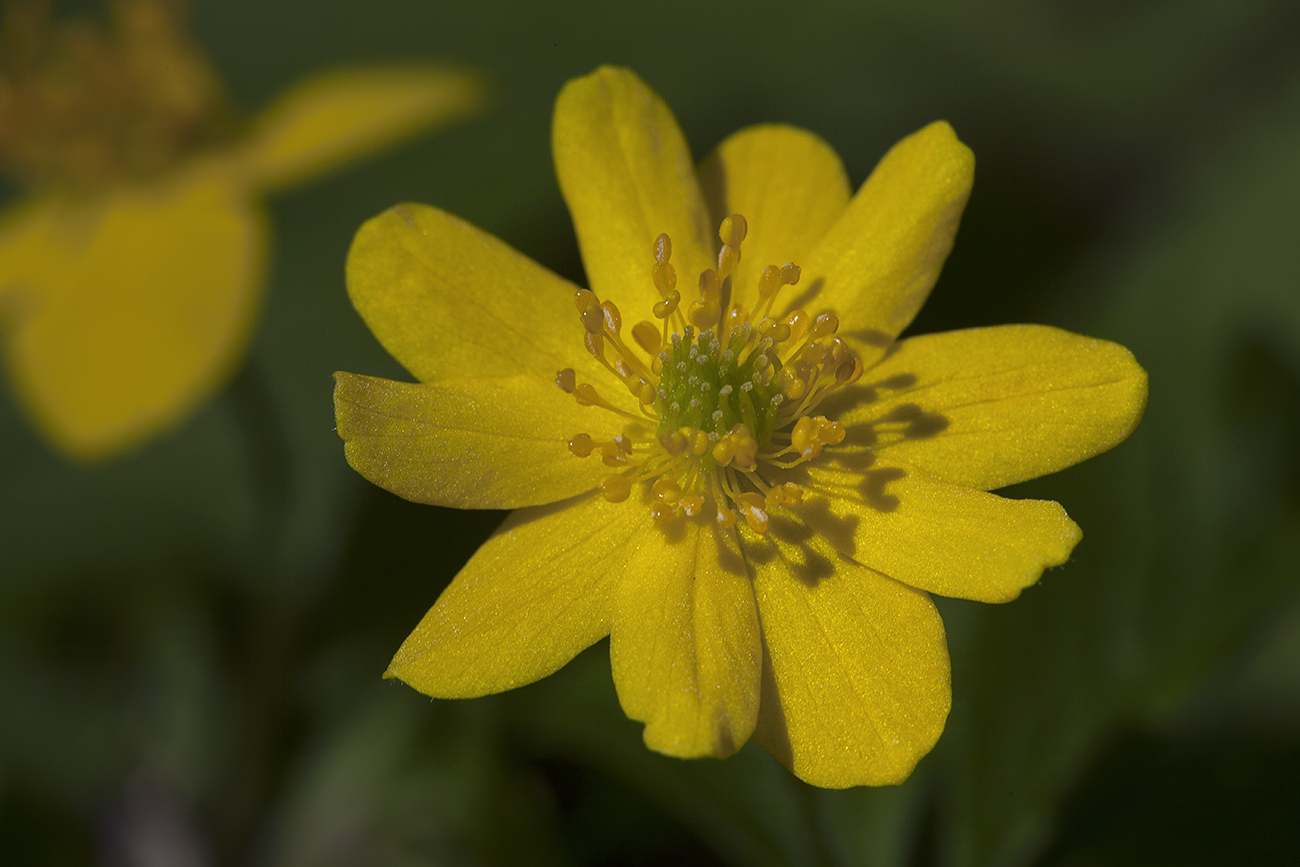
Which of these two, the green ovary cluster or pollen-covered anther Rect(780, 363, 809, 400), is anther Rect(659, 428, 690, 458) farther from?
pollen-covered anther Rect(780, 363, 809, 400)

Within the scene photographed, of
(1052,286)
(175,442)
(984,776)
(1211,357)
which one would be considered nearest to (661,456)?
(984,776)

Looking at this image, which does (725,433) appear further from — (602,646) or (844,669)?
(602,646)

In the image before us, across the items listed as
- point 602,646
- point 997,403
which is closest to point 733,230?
point 997,403

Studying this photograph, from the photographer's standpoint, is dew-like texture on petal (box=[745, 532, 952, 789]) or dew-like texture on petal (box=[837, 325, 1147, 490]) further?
dew-like texture on petal (box=[837, 325, 1147, 490])

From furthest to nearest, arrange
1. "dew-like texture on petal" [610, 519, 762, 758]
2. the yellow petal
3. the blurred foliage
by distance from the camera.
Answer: the yellow petal, the blurred foliage, "dew-like texture on petal" [610, 519, 762, 758]

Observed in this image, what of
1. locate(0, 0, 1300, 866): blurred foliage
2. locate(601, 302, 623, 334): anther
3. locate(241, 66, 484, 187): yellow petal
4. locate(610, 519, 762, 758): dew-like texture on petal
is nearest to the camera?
locate(610, 519, 762, 758): dew-like texture on petal

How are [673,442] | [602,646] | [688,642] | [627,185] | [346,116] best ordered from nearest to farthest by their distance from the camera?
[688,642] → [673,442] → [627,185] → [602,646] → [346,116]

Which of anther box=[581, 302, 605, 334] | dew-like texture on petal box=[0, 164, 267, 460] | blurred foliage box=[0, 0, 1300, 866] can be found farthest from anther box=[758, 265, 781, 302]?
dew-like texture on petal box=[0, 164, 267, 460]
